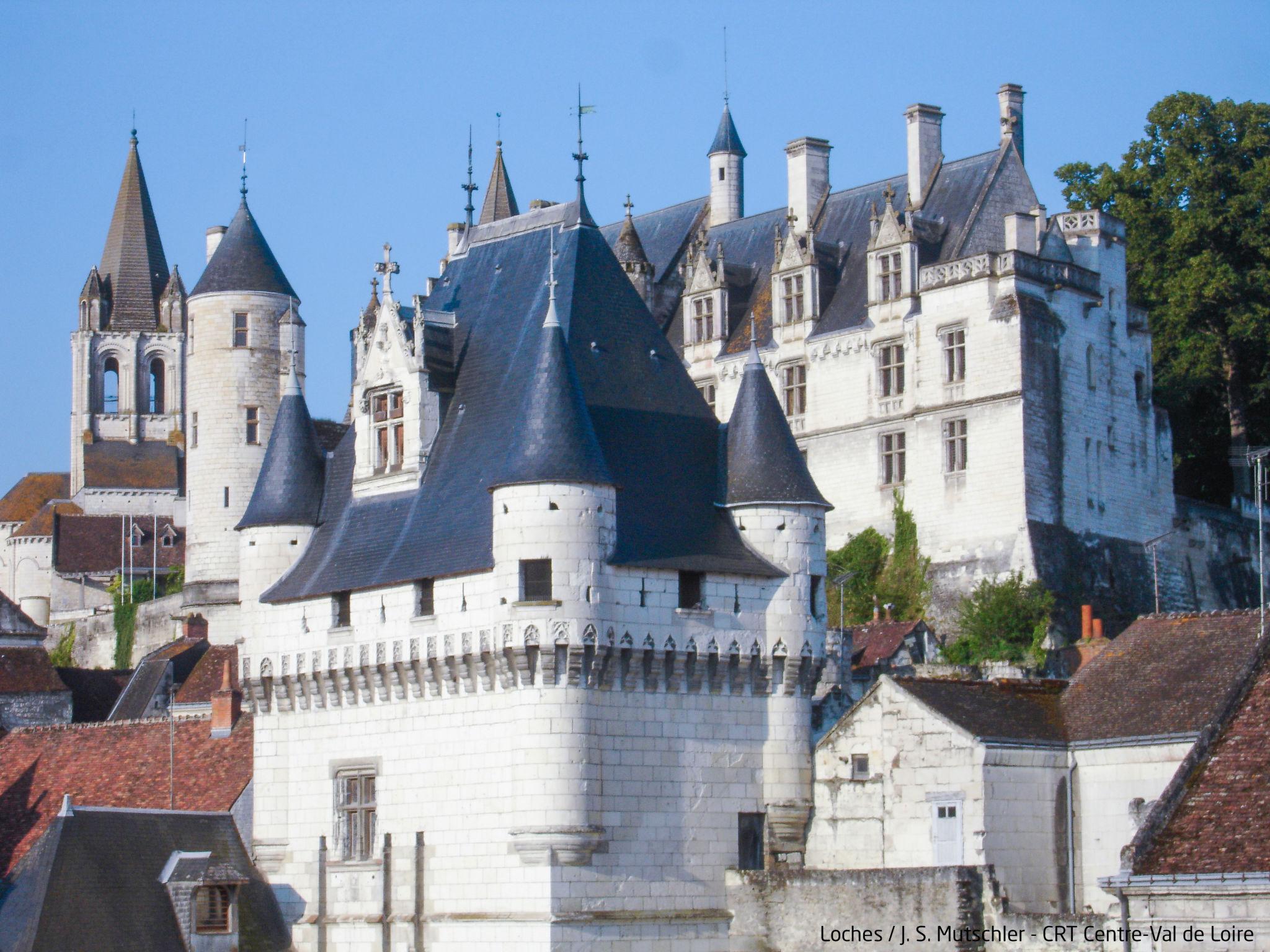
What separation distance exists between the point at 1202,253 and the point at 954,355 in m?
10.3

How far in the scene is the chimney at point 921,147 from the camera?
6462 centimetres

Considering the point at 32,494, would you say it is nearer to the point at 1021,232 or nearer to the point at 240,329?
the point at 240,329

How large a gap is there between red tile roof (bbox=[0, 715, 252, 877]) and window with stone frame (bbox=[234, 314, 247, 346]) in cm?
2567

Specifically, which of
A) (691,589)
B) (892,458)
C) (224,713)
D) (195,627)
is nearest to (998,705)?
(691,589)

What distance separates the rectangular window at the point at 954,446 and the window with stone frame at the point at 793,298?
6309mm

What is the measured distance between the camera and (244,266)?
73.6m

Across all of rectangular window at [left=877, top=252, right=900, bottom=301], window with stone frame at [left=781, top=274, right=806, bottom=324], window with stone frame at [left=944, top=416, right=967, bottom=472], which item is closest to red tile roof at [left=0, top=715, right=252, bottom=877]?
window with stone frame at [left=944, top=416, right=967, bottom=472]

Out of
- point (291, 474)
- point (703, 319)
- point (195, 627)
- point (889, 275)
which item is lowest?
point (195, 627)

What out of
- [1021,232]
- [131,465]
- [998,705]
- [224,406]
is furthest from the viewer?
[131,465]

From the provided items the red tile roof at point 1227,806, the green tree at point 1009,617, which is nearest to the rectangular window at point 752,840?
the red tile roof at point 1227,806

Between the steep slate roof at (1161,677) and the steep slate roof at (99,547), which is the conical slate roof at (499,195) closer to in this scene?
the steep slate roof at (99,547)

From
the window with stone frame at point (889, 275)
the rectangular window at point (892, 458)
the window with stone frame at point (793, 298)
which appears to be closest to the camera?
the rectangular window at point (892, 458)

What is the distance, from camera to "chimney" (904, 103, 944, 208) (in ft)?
212

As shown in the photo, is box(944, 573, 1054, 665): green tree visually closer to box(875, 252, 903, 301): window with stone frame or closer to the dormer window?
box(875, 252, 903, 301): window with stone frame
